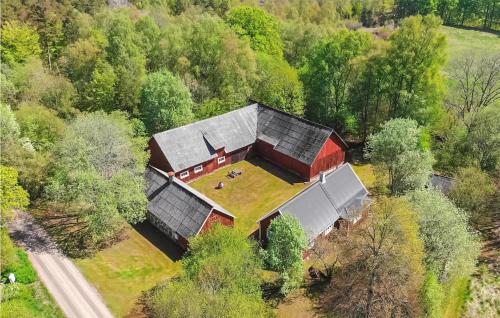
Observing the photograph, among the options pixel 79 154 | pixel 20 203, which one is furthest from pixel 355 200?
pixel 20 203

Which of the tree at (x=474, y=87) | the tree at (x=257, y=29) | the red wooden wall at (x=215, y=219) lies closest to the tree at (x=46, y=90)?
the red wooden wall at (x=215, y=219)

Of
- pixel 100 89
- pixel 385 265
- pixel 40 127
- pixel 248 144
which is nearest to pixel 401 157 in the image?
pixel 385 265

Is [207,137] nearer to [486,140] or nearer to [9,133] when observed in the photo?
[9,133]

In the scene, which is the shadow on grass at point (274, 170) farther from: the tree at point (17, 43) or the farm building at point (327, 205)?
the tree at point (17, 43)

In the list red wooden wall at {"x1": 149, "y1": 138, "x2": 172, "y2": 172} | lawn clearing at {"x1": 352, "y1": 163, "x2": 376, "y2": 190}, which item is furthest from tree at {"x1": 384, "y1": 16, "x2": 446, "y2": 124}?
red wooden wall at {"x1": 149, "y1": 138, "x2": 172, "y2": 172}

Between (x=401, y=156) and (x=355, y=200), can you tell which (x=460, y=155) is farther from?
(x=355, y=200)

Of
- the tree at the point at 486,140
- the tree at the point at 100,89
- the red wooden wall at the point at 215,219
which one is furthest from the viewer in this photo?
the tree at the point at 100,89
